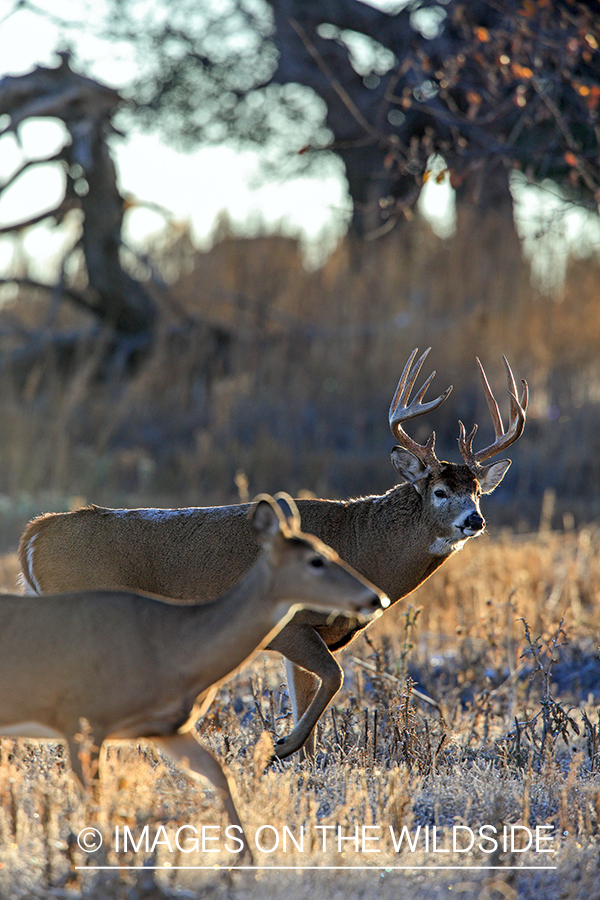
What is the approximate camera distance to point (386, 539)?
559 cm

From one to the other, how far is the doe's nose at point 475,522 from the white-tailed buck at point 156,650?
192cm

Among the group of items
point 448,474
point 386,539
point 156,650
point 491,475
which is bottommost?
point 386,539

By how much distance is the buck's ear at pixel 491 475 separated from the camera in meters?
5.73

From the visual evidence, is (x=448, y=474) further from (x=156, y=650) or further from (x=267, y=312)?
(x=267, y=312)

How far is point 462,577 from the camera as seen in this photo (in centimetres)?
893

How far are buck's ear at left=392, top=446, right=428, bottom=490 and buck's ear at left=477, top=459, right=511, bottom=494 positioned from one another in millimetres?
300

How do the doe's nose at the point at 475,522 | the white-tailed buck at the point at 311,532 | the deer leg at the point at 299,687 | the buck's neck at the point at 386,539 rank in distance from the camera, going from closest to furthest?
the white-tailed buck at the point at 311,532
the doe's nose at the point at 475,522
the deer leg at the point at 299,687
the buck's neck at the point at 386,539

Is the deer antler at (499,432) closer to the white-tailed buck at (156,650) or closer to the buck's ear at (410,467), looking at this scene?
the buck's ear at (410,467)

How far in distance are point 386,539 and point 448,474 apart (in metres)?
0.45

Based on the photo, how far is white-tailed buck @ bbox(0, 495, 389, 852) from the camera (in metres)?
3.38

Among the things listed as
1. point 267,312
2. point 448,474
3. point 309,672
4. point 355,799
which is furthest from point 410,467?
point 267,312

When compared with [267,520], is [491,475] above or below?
below

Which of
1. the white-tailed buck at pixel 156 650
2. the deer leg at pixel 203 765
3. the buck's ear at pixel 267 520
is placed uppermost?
the buck's ear at pixel 267 520

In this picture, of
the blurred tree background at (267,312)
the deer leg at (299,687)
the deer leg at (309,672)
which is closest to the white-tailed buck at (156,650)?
the deer leg at (309,672)
